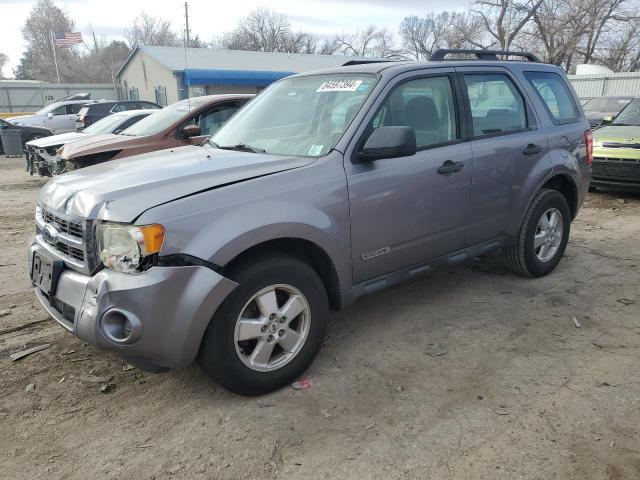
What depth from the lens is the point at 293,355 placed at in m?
3.15

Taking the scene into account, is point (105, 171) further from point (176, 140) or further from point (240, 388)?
point (176, 140)

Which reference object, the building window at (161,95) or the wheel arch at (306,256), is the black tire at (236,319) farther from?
the building window at (161,95)

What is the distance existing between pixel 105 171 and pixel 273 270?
1.30 m

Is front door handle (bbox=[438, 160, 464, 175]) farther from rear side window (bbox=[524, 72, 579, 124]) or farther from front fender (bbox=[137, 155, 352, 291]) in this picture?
rear side window (bbox=[524, 72, 579, 124])

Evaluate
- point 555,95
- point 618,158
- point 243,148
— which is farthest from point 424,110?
point 618,158

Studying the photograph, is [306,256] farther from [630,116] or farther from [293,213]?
[630,116]

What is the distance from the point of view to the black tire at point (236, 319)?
110 inches

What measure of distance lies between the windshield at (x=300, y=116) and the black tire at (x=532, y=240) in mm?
1992

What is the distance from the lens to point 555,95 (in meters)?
4.93

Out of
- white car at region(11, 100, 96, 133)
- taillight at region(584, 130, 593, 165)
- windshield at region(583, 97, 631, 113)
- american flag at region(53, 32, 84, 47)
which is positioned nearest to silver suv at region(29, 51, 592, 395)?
taillight at region(584, 130, 593, 165)

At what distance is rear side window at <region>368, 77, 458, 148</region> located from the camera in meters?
3.64

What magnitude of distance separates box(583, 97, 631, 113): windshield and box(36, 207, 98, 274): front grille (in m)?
14.4

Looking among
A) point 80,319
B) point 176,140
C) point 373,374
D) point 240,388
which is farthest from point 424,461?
point 176,140

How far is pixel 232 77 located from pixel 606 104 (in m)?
20.8
